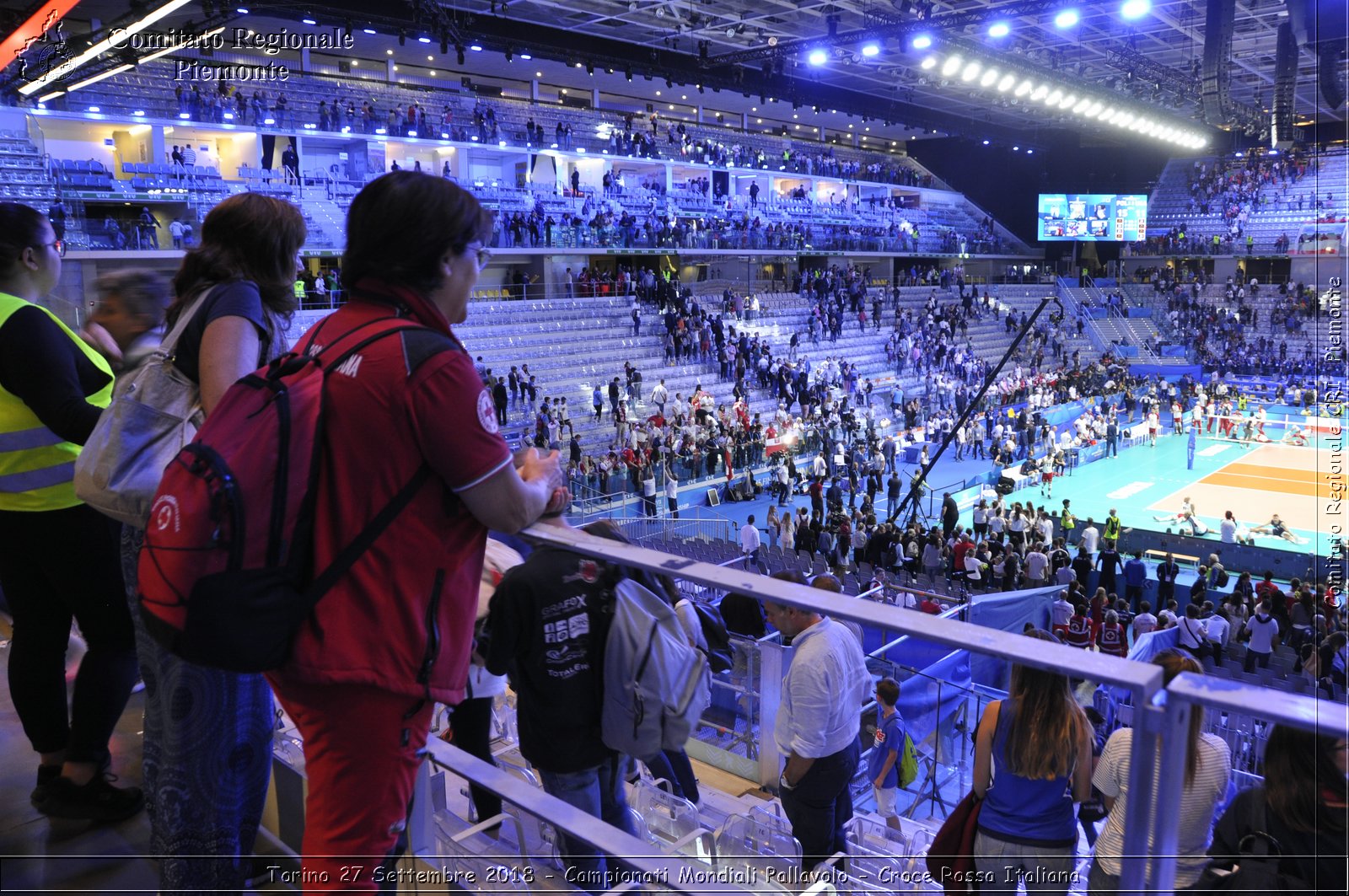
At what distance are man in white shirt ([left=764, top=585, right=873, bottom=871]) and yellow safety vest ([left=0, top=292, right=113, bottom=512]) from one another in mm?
1946

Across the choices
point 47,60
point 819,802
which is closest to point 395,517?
point 819,802

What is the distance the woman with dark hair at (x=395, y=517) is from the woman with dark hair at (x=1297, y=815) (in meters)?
1.25

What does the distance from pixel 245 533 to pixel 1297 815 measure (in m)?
1.80

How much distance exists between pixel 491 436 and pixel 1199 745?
1.82 meters

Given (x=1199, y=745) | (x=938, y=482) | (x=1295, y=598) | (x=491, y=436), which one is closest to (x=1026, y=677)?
(x=1199, y=745)

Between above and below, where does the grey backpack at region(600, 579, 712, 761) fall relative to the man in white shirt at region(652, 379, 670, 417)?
above

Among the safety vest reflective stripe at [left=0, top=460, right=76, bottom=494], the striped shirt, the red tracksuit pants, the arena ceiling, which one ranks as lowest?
the striped shirt

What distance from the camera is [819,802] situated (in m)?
2.88

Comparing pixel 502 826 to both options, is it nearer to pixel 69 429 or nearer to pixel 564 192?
pixel 69 429

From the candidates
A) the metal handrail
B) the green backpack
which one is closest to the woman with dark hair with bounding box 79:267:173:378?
the metal handrail

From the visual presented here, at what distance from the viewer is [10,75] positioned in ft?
58.2

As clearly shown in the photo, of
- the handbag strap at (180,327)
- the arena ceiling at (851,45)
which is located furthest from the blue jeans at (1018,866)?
the arena ceiling at (851,45)

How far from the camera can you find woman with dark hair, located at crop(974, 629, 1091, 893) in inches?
83.7

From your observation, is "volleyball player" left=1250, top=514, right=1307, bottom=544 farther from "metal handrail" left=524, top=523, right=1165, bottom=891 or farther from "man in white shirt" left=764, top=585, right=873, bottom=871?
"metal handrail" left=524, top=523, right=1165, bottom=891
